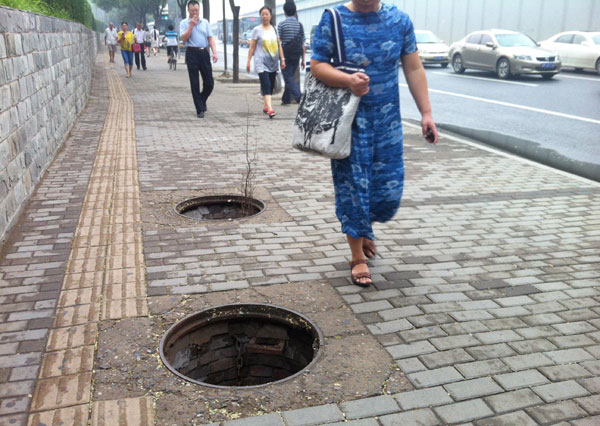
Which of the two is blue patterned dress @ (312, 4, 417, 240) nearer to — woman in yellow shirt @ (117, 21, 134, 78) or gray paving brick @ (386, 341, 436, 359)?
gray paving brick @ (386, 341, 436, 359)

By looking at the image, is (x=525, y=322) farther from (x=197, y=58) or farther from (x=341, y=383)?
(x=197, y=58)

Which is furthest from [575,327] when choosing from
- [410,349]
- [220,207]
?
[220,207]

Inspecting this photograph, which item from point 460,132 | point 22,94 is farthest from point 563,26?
point 22,94

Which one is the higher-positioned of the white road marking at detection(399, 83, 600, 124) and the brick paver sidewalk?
the brick paver sidewalk

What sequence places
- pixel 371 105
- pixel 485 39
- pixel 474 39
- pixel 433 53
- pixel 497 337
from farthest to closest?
pixel 433 53
pixel 474 39
pixel 485 39
pixel 371 105
pixel 497 337

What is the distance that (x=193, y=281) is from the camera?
392 cm

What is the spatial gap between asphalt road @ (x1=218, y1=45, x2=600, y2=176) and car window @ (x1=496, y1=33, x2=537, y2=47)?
3.69ft

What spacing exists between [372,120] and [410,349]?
1.40m

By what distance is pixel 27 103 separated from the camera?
5926mm

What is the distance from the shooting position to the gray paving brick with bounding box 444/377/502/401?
2.74m

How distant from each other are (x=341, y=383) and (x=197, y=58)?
347 inches

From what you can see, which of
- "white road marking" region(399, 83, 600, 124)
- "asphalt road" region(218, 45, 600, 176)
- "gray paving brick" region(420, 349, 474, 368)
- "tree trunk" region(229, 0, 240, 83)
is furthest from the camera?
"tree trunk" region(229, 0, 240, 83)

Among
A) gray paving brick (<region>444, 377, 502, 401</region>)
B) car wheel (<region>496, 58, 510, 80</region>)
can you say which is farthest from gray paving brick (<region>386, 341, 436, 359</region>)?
car wheel (<region>496, 58, 510, 80</region>)

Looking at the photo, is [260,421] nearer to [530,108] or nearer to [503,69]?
[530,108]
